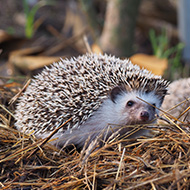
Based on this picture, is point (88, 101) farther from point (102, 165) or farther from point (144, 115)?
point (102, 165)

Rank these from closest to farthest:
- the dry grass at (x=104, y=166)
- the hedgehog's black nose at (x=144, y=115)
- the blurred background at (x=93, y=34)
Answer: the dry grass at (x=104, y=166) < the hedgehog's black nose at (x=144, y=115) < the blurred background at (x=93, y=34)

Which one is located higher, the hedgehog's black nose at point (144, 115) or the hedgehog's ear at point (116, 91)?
the hedgehog's ear at point (116, 91)

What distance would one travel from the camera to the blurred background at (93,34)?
25.3 feet

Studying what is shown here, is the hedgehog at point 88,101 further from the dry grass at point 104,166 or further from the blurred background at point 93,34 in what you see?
the blurred background at point 93,34

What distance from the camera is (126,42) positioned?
25.8 ft

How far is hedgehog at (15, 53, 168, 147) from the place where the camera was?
3.86 metres

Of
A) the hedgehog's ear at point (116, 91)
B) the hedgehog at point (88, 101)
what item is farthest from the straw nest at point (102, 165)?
the hedgehog's ear at point (116, 91)

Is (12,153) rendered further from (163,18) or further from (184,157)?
(163,18)

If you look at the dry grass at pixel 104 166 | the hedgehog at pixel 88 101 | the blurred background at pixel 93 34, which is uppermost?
the blurred background at pixel 93 34

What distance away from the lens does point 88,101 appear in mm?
3861

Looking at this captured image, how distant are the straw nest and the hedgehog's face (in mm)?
317

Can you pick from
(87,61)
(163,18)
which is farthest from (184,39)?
(87,61)

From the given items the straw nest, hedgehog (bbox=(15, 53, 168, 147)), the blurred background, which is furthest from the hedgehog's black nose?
the blurred background

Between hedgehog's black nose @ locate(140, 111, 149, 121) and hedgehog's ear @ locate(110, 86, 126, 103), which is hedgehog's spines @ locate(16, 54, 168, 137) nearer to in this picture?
hedgehog's ear @ locate(110, 86, 126, 103)
